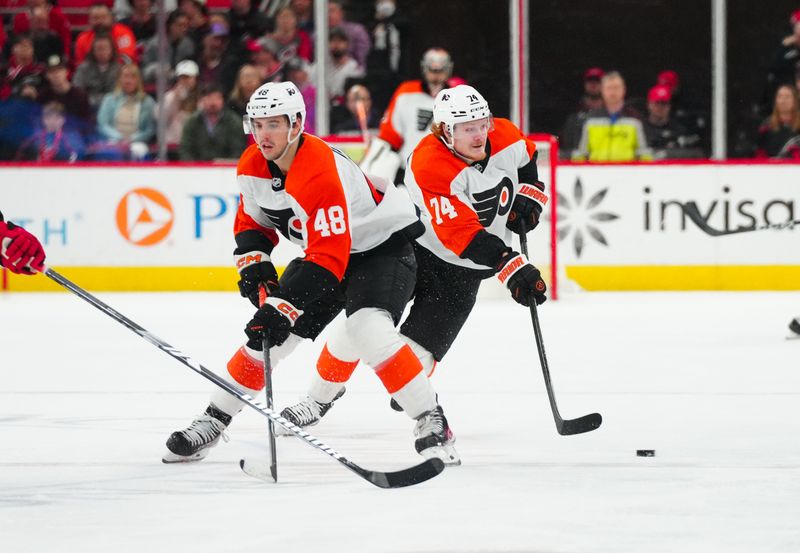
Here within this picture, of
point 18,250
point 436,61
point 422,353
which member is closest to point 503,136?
point 422,353

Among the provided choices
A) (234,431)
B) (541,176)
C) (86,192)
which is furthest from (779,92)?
(234,431)

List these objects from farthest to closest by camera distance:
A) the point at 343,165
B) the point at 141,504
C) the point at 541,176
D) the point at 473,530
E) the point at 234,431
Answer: the point at 541,176 → the point at 234,431 → the point at 343,165 → the point at 141,504 → the point at 473,530

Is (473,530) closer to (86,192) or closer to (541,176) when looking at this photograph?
(541,176)

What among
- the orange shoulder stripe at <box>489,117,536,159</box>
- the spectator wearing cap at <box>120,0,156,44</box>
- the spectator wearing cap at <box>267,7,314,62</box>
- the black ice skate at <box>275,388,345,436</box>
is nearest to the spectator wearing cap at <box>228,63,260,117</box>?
the spectator wearing cap at <box>267,7,314,62</box>

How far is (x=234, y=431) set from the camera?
12.8ft

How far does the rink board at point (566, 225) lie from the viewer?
777 cm

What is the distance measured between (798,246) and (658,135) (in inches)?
37.4

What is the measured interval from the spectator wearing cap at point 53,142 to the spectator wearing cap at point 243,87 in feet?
2.87

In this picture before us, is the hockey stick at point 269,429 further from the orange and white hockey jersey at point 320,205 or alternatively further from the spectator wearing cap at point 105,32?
the spectator wearing cap at point 105,32

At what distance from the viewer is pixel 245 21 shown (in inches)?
324

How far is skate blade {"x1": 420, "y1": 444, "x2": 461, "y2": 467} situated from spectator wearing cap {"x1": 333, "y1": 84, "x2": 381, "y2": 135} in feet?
15.8

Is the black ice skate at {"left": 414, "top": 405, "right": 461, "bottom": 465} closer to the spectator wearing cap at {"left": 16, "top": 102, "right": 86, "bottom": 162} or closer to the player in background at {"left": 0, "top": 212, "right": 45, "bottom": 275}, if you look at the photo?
the player in background at {"left": 0, "top": 212, "right": 45, "bottom": 275}

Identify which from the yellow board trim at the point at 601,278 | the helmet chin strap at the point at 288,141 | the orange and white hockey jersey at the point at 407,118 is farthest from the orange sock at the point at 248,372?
the yellow board trim at the point at 601,278

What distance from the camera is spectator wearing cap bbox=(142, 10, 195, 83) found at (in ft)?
26.6
